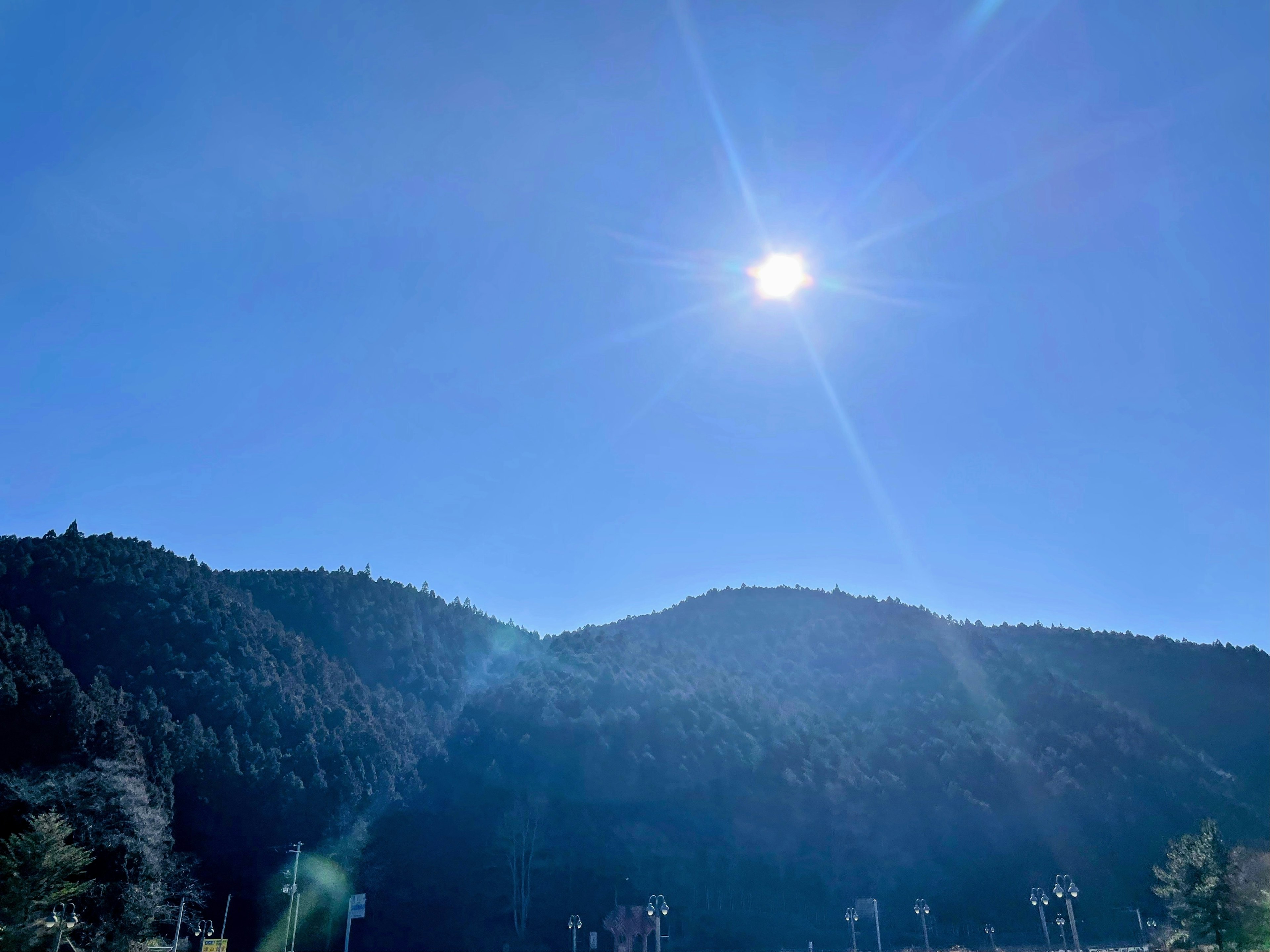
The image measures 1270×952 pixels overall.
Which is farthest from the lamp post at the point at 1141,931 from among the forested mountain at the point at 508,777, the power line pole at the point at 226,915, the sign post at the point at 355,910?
the power line pole at the point at 226,915

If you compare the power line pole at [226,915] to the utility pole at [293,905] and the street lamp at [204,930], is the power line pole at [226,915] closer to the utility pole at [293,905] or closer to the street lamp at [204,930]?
the utility pole at [293,905]

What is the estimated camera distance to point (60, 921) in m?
43.2

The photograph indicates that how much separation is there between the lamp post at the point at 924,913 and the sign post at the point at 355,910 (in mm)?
37566

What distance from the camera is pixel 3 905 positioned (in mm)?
41844

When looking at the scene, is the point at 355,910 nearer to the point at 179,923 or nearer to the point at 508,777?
the point at 179,923

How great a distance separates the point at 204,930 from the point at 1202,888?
5729cm

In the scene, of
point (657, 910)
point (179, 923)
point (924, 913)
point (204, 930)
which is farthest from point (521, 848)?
point (924, 913)

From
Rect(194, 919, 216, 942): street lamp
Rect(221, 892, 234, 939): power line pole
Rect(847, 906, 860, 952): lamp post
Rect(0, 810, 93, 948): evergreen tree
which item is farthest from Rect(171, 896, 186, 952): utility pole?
Rect(847, 906, 860, 952): lamp post

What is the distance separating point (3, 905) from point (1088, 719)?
108m

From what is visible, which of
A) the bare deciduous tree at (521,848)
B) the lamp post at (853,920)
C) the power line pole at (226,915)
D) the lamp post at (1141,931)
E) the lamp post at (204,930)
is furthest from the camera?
the lamp post at (1141,931)

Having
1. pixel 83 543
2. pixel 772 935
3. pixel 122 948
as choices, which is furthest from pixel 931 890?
pixel 83 543

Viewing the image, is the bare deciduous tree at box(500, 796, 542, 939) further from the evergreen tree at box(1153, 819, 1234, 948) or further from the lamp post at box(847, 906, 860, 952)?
the evergreen tree at box(1153, 819, 1234, 948)

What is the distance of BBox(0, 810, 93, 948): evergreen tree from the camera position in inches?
1649

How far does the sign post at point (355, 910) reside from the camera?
203 feet
